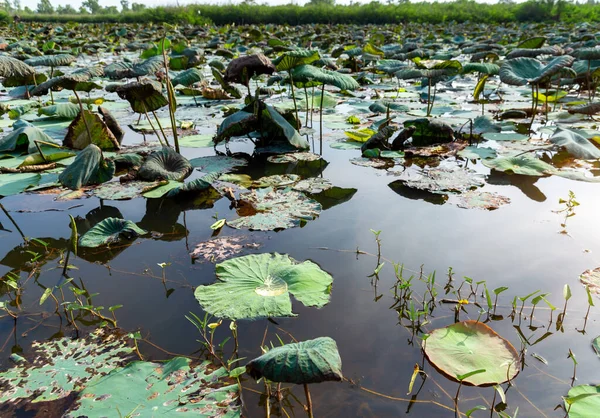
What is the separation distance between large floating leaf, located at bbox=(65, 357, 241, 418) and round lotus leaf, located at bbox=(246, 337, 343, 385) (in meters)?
0.22

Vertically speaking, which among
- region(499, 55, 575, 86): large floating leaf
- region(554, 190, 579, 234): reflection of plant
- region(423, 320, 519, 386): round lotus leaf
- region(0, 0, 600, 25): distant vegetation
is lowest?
region(423, 320, 519, 386): round lotus leaf

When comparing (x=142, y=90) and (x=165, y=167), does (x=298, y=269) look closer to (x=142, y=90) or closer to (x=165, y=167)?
(x=165, y=167)

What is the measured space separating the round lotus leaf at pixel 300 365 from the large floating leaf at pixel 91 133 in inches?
126

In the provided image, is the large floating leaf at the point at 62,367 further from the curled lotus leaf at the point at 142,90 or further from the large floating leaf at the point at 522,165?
the large floating leaf at the point at 522,165

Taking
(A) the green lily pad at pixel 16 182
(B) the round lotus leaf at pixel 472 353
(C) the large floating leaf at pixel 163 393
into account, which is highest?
(A) the green lily pad at pixel 16 182

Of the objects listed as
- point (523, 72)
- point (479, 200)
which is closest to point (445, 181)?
point (479, 200)

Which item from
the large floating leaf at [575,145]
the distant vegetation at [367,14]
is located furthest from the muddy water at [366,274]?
the distant vegetation at [367,14]

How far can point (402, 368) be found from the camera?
1.41 meters

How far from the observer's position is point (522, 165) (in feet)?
10.2

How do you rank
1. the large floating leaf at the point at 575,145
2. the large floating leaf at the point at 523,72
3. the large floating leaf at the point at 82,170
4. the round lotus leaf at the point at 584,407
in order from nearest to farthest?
1. the round lotus leaf at the point at 584,407
2. the large floating leaf at the point at 82,170
3. the large floating leaf at the point at 575,145
4. the large floating leaf at the point at 523,72

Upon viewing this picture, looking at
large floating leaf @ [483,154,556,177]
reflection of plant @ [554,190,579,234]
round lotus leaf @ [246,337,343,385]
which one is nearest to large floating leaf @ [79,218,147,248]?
round lotus leaf @ [246,337,343,385]

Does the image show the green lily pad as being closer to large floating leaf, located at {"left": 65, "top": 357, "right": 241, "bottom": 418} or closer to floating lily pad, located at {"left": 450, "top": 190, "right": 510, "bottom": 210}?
large floating leaf, located at {"left": 65, "top": 357, "right": 241, "bottom": 418}

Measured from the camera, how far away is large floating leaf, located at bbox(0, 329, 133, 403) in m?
1.32

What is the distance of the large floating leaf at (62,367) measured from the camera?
4.32 feet
